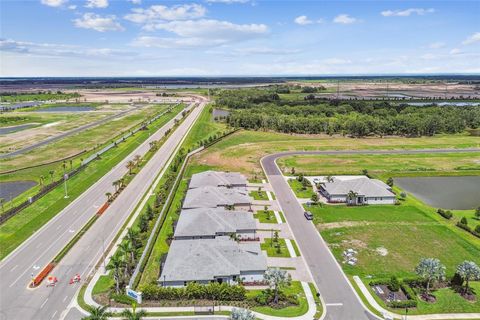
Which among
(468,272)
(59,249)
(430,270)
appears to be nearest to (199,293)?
(59,249)

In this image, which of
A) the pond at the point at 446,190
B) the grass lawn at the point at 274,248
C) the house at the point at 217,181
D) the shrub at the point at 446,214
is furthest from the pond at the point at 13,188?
the pond at the point at 446,190

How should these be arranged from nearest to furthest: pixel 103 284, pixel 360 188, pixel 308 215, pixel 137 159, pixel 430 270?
pixel 430 270
pixel 103 284
pixel 308 215
pixel 360 188
pixel 137 159

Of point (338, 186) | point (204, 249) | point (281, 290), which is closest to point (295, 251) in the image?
point (281, 290)

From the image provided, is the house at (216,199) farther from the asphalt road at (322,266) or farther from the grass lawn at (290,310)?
the grass lawn at (290,310)

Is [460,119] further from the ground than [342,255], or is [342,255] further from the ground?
[460,119]

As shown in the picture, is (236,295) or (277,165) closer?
(236,295)

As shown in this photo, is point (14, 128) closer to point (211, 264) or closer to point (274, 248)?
point (274, 248)

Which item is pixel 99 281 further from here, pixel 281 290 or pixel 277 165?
pixel 277 165

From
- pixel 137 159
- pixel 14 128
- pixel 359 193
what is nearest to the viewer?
pixel 359 193

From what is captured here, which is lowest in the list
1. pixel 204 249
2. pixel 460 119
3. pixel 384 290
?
pixel 384 290
